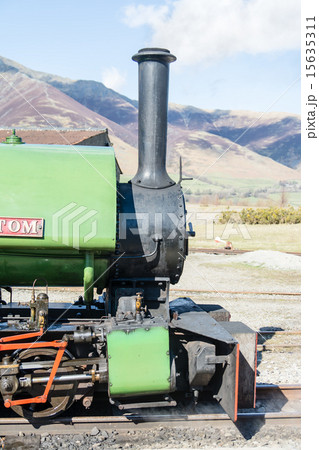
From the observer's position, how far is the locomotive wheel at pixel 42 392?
543cm

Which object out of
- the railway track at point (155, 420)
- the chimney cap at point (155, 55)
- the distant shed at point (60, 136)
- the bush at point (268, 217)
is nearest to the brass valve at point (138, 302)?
the railway track at point (155, 420)

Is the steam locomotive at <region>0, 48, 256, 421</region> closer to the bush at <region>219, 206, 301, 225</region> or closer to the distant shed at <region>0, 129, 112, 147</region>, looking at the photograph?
the distant shed at <region>0, 129, 112, 147</region>

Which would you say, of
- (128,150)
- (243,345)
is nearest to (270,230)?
(243,345)

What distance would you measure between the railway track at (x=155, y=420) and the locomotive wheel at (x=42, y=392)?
175mm

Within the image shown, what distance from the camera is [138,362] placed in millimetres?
5277

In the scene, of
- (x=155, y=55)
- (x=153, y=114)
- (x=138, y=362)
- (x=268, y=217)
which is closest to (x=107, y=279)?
(x=138, y=362)

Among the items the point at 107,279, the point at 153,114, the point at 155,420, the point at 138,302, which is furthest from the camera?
the point at 153,114

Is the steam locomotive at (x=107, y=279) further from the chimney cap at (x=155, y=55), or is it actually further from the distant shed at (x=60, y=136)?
the distant shed at (x=60, y=136)

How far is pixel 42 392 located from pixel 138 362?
127cm

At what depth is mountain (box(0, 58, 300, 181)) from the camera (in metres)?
103

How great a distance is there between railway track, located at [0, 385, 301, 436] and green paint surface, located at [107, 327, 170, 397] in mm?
674

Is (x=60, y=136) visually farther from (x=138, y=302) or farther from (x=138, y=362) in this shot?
(x=138, y=362)

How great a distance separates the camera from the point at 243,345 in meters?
6.21
